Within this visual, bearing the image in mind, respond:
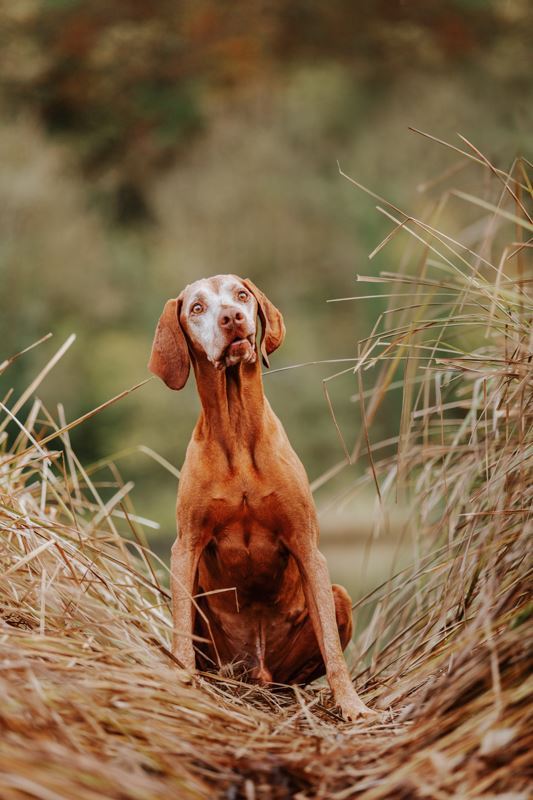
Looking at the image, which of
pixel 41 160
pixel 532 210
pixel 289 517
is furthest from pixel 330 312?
pixel 289 517

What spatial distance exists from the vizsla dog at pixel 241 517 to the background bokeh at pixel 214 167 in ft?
20.8

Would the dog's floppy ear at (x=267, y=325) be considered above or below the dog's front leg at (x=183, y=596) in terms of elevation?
above

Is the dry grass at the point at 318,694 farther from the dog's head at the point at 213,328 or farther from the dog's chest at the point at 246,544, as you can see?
the dog's head at the point at 213,328

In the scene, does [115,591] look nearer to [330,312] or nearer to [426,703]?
[426,703]

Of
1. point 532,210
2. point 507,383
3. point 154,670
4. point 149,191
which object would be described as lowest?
point 154,670

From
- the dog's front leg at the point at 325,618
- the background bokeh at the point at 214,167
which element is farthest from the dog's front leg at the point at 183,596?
the background bokeh at the point at 214,167

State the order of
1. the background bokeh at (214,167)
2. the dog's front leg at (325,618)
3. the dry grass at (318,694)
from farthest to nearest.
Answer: the background bokeh at (214,167) → the dog's front leg at (325,618) → the dry grass at (318,694)

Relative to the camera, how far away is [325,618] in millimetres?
2588

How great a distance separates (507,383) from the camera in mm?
2193

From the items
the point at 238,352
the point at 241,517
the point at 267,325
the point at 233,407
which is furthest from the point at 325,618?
the point at 267,325

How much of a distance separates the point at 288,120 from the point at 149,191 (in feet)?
7.90

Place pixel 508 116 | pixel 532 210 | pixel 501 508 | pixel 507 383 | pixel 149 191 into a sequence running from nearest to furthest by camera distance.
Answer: pixel 501 508 → pixel 507 383 → pixel 532 210 → pixel 508 116 → pixel 149 191

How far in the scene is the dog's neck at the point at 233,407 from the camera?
270 cm

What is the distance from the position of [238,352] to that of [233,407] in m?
0.17
